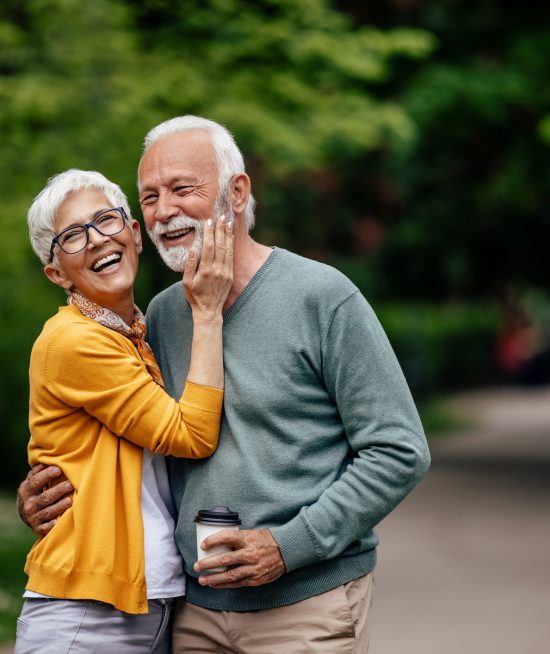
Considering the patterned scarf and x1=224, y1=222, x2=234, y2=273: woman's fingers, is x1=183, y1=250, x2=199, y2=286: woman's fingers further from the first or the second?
the patterned scarf

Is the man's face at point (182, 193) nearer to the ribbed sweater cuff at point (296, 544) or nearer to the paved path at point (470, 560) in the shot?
the ribbed sweater cuff at point (296, 544)

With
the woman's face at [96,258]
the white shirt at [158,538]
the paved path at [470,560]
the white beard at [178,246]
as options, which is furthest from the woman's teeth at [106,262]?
the paved path at [470,560]

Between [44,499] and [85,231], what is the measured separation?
0.68 m

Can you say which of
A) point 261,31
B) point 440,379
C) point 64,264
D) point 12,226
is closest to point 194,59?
point 261,31

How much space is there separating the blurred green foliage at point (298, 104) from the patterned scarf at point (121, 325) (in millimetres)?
6006

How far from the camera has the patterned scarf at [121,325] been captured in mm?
3004

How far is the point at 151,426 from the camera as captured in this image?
2.87 meters

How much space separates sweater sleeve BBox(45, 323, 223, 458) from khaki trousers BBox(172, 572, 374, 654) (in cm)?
44

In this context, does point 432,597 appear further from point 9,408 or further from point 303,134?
point 9,408

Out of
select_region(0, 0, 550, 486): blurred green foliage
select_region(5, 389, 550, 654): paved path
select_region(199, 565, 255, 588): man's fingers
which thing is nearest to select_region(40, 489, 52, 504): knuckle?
select_region(199, 565, 255, 588): man's fingers

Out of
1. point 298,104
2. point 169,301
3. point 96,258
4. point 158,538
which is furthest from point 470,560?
point 96,258

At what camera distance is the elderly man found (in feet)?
9.41

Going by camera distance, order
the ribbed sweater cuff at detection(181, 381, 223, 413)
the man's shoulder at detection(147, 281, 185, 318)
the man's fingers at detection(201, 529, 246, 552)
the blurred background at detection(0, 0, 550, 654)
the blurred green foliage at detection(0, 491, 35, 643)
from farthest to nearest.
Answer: the blurred background at detection(0, 0, 550, 654), the blurred green foliage at detection(0, 491, 35, 643), the man's shoulder at detection(147, 281, 185, 318), the ribbed sweater cuff at detection(181, 381, 223, 413), the man's fingers at detection(201, 529, 246, 552)

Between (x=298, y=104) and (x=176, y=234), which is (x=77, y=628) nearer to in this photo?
(x=176, y=234)
